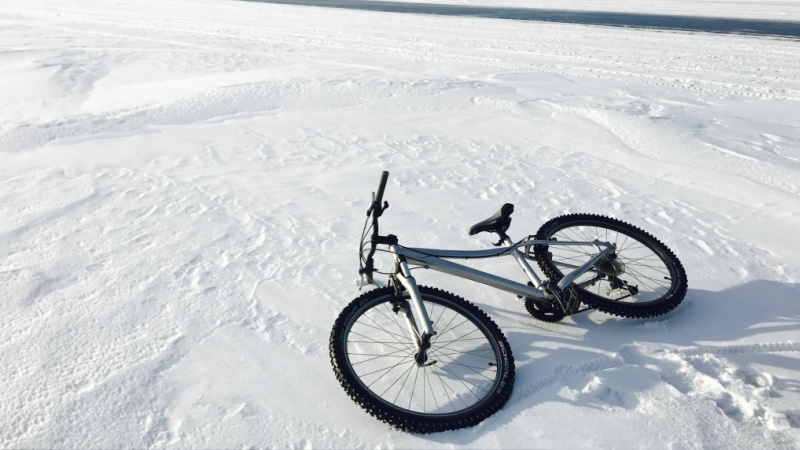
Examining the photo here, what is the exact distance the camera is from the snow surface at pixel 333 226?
2.89 metres

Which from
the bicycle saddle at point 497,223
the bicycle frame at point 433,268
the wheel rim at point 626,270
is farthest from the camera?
the wheel rim at point 626,270

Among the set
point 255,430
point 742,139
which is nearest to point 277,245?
point 255,430

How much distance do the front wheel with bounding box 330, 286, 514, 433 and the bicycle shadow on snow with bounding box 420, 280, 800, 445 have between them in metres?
0.15

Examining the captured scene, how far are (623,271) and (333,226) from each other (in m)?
2.25

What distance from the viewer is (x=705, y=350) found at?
3.35 meters

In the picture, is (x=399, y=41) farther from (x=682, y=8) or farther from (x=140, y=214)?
(x=682, y=8)

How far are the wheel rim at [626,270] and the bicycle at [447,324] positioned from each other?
1 cm

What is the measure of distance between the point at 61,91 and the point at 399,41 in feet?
24.7

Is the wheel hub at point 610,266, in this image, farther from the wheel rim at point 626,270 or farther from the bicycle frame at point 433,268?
the bicycle frame at point 433,268

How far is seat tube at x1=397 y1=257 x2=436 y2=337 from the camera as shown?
283cm

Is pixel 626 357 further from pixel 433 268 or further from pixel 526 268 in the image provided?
pixel 433 268

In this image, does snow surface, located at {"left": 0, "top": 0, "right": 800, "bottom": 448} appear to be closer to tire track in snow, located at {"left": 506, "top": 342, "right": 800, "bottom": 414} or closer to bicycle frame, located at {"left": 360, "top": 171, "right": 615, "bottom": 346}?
tire track in snow, located at {"left": 506, "top": 342, "right": 800, "bottom": 414}

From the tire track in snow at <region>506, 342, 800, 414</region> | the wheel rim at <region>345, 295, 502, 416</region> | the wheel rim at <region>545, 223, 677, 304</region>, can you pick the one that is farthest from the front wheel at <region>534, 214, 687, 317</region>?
the wheel rim at <region>345, 295, 502, 416</region>

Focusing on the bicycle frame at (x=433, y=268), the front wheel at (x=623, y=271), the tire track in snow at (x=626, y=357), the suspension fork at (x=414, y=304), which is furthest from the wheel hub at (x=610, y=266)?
the suspension fork at (x=414, y=304)
